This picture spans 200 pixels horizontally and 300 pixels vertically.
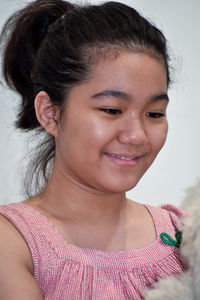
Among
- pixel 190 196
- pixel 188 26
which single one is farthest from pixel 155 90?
pixel 188 26

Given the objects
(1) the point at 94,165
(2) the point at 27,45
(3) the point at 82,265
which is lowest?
(3) the point at 82,265

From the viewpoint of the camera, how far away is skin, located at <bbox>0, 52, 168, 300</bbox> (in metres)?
0.79

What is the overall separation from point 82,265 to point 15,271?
0.43ft

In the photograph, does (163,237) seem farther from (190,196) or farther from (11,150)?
(11,150)

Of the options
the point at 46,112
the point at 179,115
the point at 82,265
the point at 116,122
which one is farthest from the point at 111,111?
the point at 179,115

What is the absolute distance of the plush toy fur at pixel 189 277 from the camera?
0.53m

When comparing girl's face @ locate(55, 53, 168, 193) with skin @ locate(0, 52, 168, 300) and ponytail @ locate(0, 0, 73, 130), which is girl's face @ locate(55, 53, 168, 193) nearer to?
skin @ locate(0, 52, 168, 300)

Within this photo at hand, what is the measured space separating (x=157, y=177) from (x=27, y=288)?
0.83 meters

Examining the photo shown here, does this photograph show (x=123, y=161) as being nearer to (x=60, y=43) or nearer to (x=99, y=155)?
(x=99, y=155)

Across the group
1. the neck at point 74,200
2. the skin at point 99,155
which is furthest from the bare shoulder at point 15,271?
the neck at point 74,200

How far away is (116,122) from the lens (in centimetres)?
79

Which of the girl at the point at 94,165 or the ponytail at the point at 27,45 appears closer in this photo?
the girl at the point at 94,165

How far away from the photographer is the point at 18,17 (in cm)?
103

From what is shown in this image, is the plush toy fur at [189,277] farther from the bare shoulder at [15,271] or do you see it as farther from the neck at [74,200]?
the neck at [74,200]
